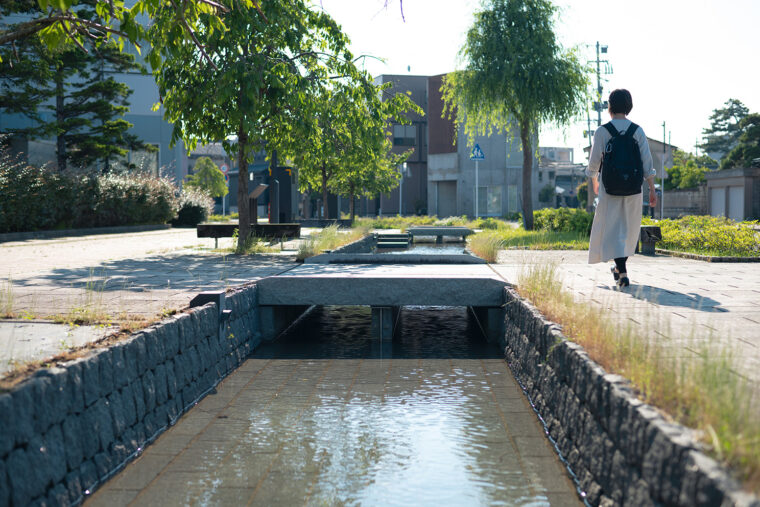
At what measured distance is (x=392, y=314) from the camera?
9.76 m

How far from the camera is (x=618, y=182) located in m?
7.88

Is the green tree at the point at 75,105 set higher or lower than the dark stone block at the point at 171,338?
higher

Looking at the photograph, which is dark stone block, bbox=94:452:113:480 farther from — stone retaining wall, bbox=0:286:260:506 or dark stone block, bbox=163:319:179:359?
dark stone block, bbox=163:319:179:359

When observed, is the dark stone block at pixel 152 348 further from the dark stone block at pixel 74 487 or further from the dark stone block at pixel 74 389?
the dark stone block at pixel 74 487

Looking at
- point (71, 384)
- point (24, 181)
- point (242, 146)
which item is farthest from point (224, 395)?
point (24, 181)

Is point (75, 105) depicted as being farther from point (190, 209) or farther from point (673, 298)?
point (673, 298)

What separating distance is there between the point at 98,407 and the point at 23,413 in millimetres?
908

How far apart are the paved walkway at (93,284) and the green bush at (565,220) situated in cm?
958

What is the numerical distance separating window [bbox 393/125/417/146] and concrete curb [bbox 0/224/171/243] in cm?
3996

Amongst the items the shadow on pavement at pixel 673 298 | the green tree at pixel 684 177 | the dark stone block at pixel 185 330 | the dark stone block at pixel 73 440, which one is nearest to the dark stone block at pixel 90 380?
the dark stone block at pixel 73 440

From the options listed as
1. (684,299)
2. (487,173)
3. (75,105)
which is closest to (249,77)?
(684,299)

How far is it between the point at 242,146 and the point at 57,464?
11.9 metres

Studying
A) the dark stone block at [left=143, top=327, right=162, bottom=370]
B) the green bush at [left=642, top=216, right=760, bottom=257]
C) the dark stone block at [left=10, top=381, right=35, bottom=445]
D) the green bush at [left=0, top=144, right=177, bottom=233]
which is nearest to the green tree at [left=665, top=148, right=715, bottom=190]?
the green bush at [left=0, top=144, right=177, bottom=233]

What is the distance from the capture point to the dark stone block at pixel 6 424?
3424 mm
